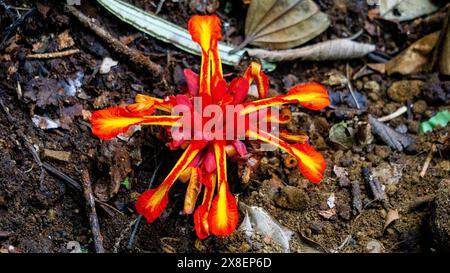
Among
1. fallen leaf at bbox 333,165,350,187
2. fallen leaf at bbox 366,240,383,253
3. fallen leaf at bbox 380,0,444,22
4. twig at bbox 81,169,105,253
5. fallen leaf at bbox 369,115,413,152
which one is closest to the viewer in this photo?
twig at bbox 81,169,105,253

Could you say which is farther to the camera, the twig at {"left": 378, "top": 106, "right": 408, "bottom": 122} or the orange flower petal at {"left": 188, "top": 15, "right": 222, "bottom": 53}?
the twig at {"left": 378, "top": 106, "right": 408, "bottom": 122}

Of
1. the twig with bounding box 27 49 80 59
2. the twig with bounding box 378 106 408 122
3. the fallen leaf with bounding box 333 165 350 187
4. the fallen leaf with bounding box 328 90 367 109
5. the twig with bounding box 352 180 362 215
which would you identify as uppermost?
the twig with bounding box 27 49 80 59

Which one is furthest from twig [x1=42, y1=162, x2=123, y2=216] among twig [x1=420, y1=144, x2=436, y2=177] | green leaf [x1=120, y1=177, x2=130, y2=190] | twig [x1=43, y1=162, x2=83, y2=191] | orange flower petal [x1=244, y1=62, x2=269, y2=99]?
twig [x1=420, y1=144, x2=436, y2=177]

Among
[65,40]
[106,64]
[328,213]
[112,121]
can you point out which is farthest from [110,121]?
[328,213]

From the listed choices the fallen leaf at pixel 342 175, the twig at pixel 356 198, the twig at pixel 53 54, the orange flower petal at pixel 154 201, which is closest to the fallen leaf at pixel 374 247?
the twig at pixel 356 198

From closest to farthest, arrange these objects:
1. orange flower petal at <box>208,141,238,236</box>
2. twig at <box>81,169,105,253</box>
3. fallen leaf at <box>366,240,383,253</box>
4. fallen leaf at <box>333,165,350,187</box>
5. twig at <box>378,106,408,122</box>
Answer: orange flower petal at <box>208,141,238,236</box> < twig at <box>81,169,105,253</box> < fallen leaf at <box>366,240,383,253</box> < fallen leaf at <box>333,165,350,187</box> < twig at <box>378,106,408,122</box>

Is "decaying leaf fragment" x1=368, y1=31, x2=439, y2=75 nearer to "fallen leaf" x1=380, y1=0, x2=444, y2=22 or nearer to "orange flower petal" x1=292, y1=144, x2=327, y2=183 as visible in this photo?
"fallen leaf" x1=380, y1=0, x2=444, y2=22

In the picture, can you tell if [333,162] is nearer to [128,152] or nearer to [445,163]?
[445,163]

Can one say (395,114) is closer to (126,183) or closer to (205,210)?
(205,210)
